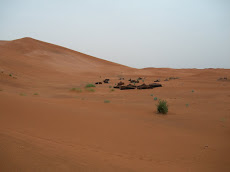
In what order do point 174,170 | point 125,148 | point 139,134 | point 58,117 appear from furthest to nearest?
1. point 58,117
2. point 139,134
3. point 125,148
4. point 174,170

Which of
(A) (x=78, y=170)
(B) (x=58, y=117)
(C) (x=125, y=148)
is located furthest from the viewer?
(B) (x=58, y=117)

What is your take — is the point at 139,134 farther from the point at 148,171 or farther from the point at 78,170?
the point at 78,170

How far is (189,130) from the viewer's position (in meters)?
5.57

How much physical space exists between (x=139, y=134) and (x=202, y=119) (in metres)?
3.06

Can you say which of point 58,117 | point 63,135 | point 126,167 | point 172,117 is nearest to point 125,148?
→ point 126,167

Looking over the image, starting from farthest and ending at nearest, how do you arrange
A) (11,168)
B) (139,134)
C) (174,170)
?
1. (139,134)
2. (174,170)
3. (11,168)

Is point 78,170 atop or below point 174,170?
atop

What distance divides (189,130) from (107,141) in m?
2.62

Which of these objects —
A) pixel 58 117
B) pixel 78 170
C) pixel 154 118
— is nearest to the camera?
pixel 78 170

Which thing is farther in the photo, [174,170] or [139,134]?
[139,134]

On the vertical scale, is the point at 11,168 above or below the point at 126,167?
above

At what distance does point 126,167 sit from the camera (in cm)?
298

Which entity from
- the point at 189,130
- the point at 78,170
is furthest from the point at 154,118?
the point at 78,170

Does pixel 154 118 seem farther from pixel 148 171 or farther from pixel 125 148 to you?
pixel 148 171
